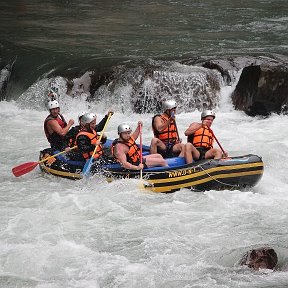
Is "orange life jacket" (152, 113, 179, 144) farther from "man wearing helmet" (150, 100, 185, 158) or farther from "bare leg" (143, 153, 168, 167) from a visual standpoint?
"bare leg" (143, 153, 168, 167)

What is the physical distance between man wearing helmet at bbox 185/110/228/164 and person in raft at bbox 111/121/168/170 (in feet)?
1.53

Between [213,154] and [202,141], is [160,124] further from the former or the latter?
[213,154]

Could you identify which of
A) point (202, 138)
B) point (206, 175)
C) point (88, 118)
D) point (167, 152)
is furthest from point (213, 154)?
point (88, 118)

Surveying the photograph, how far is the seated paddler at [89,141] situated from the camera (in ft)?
31.4

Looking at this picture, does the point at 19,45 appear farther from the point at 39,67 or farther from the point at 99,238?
the point at 99,238

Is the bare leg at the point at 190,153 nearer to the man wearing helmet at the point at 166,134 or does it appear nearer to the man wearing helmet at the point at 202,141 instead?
the man wearing helmet at the point at 202,141

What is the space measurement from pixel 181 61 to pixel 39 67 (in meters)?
3.37

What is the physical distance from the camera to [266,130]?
41.7 ft

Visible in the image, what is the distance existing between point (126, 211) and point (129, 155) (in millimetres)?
919

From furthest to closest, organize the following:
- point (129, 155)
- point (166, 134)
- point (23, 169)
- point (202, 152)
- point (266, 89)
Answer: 1. point (266, 89)
2. point (23, 169)
3. point (166, 134)
4. point (202, 152)
5. point (129, 155)

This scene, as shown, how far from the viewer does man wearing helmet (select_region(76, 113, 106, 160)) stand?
957 cm

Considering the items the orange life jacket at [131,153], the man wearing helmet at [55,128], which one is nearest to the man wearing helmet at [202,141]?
the orange life jacket at [131,153]

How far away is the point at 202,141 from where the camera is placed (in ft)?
31.5

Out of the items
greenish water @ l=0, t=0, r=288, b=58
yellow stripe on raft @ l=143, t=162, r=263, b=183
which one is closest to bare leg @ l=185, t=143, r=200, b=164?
yellow stripe on raft @ l=143, t=162, r=263, b=183
